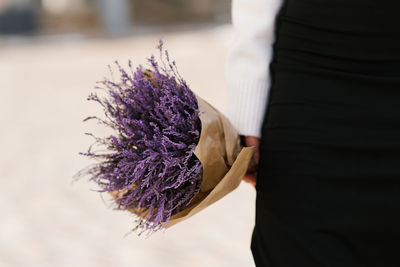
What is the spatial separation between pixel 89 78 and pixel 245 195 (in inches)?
154

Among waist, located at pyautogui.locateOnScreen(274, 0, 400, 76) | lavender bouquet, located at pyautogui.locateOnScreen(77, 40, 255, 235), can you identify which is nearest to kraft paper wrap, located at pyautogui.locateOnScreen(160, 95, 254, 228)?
lavender bouquet, located at pyautogui.locateOnScreen(77, 40, 255, 235)

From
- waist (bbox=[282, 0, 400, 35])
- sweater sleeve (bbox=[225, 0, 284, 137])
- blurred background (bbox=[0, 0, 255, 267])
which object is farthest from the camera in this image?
blurred background (bbox=[0, 0, 255, 267])

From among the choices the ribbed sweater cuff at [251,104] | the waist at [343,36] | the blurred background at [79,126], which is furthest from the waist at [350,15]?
the blurred background at [79,126]

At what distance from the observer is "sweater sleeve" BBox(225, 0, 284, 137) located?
121 centimetres

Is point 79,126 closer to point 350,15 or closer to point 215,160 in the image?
point 215,160

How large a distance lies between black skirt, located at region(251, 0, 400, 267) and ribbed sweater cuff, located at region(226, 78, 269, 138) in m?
0.08

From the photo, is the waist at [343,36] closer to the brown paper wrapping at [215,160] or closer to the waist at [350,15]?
the waist at [350,15]

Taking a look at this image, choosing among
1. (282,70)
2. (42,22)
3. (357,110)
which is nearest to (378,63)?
(357,110)

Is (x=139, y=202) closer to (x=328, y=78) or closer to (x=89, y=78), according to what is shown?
(x=328, y=78)

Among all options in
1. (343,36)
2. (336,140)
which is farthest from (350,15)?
(336,140)

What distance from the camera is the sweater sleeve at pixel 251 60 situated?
121cm

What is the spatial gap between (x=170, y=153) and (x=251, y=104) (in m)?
0.25

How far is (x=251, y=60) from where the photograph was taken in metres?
1.24

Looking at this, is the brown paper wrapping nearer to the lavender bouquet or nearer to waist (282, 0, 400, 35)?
the lavender bouquet
